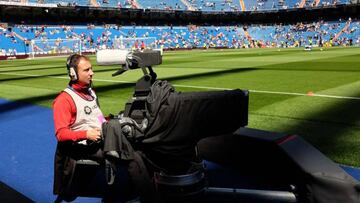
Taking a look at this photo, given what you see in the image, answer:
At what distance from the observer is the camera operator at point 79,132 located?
3.01m

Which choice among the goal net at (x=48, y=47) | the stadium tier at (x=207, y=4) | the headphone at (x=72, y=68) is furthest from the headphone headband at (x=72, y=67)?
the stadium tier at (x=207, y=4)

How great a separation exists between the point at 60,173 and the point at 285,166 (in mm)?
2203

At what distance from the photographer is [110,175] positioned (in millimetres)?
3189

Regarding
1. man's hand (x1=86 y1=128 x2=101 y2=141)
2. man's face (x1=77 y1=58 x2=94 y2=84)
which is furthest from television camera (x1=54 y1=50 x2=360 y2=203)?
man's face (x1=77 y1=58 x2=94 y2=84)

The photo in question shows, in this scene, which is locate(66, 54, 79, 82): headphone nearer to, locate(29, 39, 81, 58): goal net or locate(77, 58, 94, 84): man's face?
locate(77, 58, 94, 84): man's face

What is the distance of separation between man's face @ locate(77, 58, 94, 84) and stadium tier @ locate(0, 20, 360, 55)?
134 ft

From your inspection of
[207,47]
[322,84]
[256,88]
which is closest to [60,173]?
[256,88]

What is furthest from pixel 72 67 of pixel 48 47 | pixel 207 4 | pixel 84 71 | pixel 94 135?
pixel 207 4

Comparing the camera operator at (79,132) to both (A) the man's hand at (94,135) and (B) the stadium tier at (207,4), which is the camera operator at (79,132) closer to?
(A) the man's hand at (94,135)

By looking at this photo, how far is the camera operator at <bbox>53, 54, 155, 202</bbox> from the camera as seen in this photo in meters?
3.01

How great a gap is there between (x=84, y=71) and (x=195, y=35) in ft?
184

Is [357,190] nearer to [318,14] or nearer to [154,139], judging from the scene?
[154,139]

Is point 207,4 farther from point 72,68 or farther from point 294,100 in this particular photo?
point 72,68

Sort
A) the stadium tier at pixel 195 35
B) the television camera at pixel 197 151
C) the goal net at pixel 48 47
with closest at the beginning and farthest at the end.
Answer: the television camera at pixel 197 151
the goal net at pixel 48 47
the stadium tier at pixel 195 35
